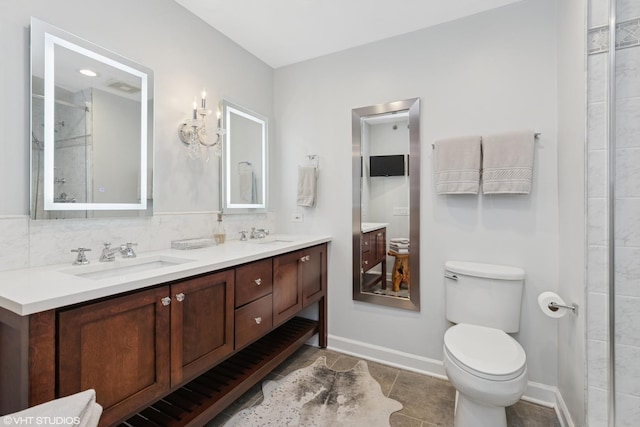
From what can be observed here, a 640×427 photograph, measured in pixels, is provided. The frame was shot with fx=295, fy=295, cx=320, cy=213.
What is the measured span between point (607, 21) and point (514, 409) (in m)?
2.03

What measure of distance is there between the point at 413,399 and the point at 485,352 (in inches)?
24.9

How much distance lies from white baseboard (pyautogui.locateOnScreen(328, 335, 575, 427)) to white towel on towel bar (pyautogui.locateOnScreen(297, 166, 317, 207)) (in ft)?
3.81

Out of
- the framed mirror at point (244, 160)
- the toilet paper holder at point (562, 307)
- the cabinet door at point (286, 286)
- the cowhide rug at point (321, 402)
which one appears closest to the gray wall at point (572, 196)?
the toilet paper holder at point (562, 307)

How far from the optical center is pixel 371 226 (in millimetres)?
2367

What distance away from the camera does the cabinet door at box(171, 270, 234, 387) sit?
4.07 feet

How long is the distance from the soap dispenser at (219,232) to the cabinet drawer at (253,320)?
0.59m

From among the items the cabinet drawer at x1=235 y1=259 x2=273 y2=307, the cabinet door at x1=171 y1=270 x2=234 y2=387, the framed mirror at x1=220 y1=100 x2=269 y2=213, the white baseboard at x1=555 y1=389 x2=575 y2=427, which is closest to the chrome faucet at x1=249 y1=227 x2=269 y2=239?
the framed mirror at x1=220 y1=100 x2=269 y2=213

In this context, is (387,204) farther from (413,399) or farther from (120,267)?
(120,267)

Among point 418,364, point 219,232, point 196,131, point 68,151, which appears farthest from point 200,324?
Answer: point 418,364

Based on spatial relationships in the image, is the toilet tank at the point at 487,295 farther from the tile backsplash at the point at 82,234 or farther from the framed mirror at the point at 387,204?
the tile backsplash at the point at 82,234

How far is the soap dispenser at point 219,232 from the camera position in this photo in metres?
2.10

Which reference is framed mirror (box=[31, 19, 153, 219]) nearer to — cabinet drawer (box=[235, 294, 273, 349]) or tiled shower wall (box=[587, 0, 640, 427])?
cabinet drawer (box=[235, 294, 273, 349])

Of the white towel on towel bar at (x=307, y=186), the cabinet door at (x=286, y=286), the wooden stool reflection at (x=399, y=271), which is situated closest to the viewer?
the cabinet door at (x=286, y=286)

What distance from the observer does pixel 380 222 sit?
2.32 meters
